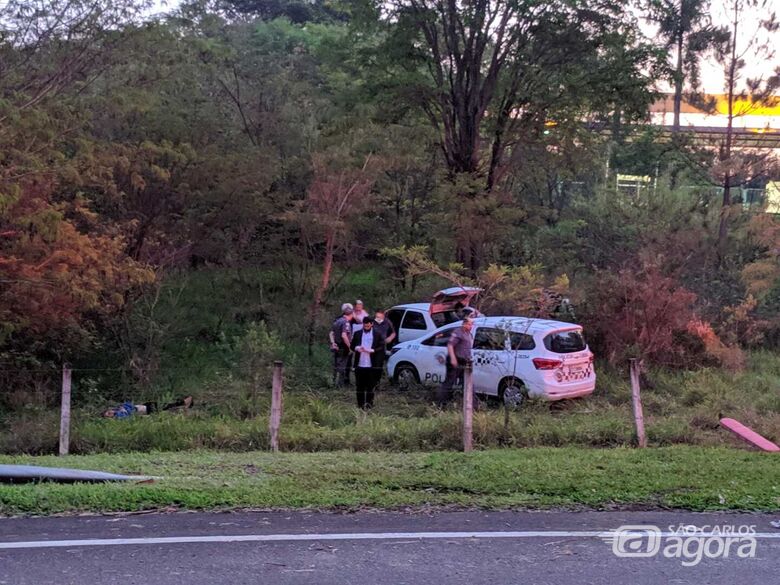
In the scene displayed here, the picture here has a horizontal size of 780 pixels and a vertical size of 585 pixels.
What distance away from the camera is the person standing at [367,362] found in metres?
12.3

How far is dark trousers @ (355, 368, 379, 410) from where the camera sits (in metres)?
12.3

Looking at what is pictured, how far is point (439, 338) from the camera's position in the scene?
1386cm

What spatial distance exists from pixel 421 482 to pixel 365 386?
17.0 feet

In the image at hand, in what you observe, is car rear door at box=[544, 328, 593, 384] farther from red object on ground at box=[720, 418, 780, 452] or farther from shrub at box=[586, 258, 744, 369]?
shrub at box=[586, 258, 744, 369]

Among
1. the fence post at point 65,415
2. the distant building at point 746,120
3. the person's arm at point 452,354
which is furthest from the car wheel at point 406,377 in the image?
the distant building at point 746,120

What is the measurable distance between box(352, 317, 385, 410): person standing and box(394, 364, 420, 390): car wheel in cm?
140

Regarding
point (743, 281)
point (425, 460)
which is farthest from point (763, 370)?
point (425, 460)

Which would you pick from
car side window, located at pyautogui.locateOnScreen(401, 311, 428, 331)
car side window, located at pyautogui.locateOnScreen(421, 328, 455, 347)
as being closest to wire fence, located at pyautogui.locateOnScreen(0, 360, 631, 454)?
car side window, located at pyautogui.locateOnScreen(421, 328, 455, 347)

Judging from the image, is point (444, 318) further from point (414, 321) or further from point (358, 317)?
point (358, 317)

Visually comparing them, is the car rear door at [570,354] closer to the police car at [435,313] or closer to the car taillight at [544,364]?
→ the car taillight at [544,364]

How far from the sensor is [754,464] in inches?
317

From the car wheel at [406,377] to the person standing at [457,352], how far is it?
170 centimetres

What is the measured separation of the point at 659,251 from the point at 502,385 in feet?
31.7

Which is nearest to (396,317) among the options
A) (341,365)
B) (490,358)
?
(341,365)
